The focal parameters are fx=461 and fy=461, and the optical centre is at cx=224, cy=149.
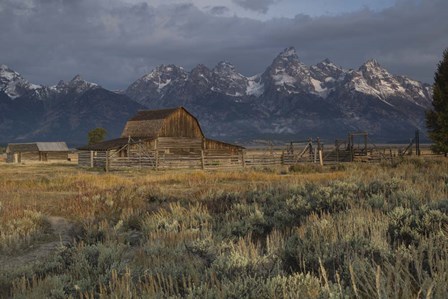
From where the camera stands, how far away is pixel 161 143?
51.5 meters

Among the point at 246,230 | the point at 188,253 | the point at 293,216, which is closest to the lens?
the point at 188,253

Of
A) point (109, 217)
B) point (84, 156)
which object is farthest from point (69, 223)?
point (84, 156)

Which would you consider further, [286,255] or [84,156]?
[84,156]

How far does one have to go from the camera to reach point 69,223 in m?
11.0

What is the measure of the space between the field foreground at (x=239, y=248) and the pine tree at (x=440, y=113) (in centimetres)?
2696

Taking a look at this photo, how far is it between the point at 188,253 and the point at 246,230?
218 centimetres

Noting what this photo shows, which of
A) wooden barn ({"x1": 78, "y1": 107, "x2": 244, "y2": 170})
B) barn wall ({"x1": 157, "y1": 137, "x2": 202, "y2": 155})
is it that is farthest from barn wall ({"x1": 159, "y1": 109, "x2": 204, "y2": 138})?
barn wall ({"x1": 157, "y1": 137, "x2": 202, "y2": 155})

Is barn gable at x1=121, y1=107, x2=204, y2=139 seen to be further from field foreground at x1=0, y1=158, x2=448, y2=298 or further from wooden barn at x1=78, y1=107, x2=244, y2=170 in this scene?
field foreground at x1=0, y1=158, x2=448, y2=298

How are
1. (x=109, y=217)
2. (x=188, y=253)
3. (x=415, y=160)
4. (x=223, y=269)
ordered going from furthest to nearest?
(x=415, y=160) → (x=109, y=217) → (x=188, y=253) → (x=223, y=269)

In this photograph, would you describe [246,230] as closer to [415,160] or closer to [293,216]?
[293,216]

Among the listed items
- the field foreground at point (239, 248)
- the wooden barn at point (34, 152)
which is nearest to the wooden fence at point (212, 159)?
the field foreground at point (239, 248)

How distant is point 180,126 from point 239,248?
161 ft

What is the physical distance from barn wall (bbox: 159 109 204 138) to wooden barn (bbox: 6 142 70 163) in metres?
41.4

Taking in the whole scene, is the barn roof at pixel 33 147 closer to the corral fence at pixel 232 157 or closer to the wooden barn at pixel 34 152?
the wooden barn at pixel 34 152
